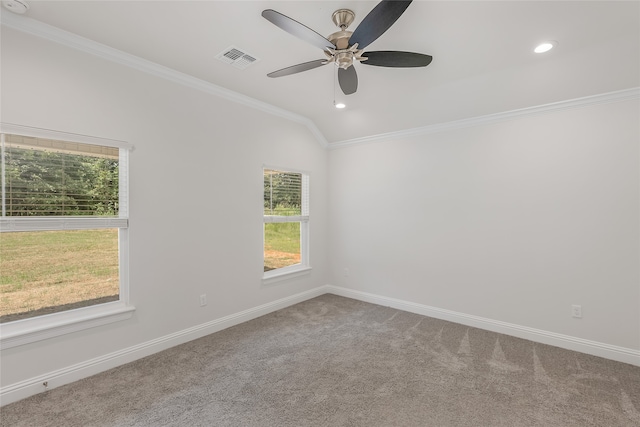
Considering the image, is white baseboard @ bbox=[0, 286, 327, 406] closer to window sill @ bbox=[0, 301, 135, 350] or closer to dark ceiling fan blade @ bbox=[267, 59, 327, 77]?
window sill @ bbox=[0, 301, 135, 350]

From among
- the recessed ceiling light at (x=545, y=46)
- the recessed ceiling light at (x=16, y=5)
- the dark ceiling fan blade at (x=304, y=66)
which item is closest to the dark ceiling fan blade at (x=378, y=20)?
the dark ceiling fan blade at (x=304, y=66)

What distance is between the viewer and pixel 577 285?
296cm

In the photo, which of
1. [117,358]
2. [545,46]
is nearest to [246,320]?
[117,358]

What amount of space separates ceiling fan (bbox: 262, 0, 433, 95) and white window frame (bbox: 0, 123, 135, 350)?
167 centimetres

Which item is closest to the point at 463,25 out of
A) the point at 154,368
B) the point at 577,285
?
the point at 577,285

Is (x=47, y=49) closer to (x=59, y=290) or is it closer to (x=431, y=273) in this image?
(x=59, y=290)

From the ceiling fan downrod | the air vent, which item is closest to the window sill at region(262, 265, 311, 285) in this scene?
the air vent

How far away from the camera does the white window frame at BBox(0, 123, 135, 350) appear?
214 centimetres

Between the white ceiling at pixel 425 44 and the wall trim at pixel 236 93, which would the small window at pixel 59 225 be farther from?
the white ceiling at pixel 425 44

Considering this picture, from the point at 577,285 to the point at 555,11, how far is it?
2498 mm

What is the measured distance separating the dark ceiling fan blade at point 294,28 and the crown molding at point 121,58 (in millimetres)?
1672

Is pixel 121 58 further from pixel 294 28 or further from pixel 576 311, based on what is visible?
pixel 576 311

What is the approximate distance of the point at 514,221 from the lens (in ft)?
10.8

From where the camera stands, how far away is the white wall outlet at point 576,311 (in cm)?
295
